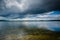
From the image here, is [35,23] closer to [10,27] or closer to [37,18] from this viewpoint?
[37,18]

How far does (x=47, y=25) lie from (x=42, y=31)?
4.1 inches

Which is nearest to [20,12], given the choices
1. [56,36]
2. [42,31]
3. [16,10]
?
[16,10]

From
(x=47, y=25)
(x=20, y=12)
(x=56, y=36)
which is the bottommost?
(x=56, y=36)

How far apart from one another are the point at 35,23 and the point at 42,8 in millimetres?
220

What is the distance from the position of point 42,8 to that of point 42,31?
31 centimetres

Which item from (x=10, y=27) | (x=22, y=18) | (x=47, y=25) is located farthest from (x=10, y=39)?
(x=47, y=25)

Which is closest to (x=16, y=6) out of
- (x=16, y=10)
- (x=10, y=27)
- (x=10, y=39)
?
(x=16, y=10)

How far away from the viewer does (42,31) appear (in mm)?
2432

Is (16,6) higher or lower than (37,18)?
higher

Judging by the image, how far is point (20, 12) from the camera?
2449 millimetres

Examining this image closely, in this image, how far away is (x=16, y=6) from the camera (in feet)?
8.05

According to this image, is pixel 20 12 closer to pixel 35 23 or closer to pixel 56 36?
pixel 35 23

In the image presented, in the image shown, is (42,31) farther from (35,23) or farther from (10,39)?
(10,39)

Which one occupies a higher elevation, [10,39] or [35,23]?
[35,23]
